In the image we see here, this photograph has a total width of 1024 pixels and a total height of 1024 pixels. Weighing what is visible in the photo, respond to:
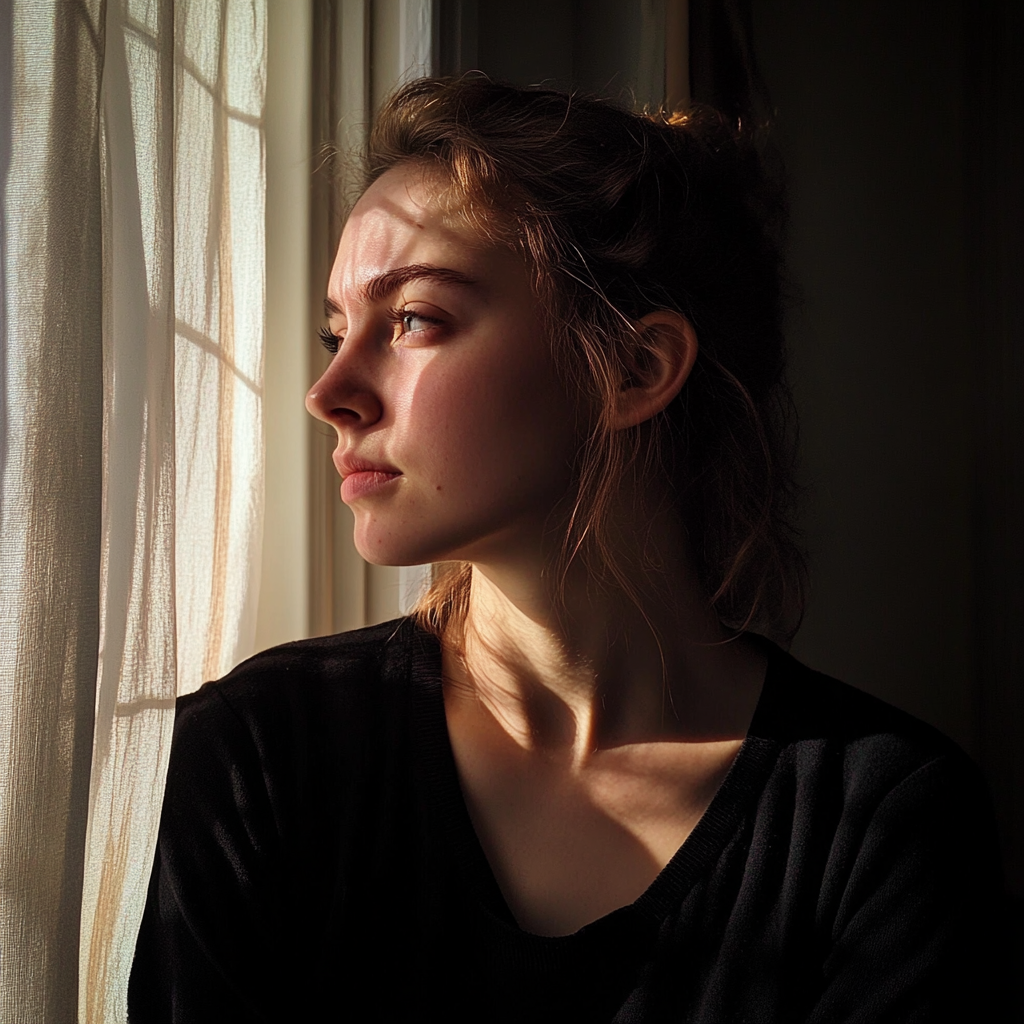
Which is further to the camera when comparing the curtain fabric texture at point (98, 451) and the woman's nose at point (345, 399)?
the woman's nose at point (345, 399)

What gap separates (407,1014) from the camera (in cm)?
91

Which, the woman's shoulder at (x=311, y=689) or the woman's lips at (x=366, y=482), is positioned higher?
the woman's lips at (x=366, y=482)

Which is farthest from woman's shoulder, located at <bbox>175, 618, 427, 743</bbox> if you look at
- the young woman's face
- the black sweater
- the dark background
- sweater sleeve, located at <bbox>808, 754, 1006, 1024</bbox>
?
the dark background

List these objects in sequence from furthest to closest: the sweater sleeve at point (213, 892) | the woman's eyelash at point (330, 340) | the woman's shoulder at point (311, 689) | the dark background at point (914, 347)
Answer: the dark background at point (914, 347) → the woman's eyelash at point (330, 340) → the woman's shoulder at point (311, 689) → the sweater sleeve at point (213, 892)

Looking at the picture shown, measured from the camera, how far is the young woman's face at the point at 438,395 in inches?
35.5

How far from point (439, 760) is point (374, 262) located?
523 mm

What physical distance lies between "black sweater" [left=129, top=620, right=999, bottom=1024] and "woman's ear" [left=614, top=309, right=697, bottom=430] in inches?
15.4

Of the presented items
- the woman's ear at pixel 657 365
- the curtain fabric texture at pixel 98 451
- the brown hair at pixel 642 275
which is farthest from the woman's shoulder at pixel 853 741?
the curtain fabric texture at pixel 98 451

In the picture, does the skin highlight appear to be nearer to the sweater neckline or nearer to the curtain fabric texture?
the sweater neckline

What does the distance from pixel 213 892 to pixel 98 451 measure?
1.49ft

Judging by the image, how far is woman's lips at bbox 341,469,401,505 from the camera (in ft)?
3.01

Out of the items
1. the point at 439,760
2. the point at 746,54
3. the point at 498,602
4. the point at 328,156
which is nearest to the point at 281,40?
the point at 328,156

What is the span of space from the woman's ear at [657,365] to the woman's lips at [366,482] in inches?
10.3

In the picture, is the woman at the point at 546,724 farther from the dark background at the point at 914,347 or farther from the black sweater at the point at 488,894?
the dark background at the point at 914,347
